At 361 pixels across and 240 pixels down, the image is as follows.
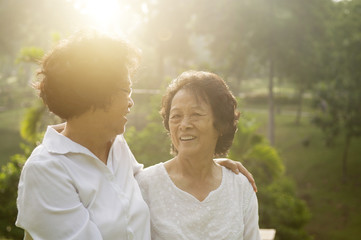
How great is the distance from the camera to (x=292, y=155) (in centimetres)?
2358

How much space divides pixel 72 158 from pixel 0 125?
27.7m

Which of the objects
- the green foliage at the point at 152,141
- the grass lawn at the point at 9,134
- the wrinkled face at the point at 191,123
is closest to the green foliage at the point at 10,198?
the green foliage at the point at 152,141

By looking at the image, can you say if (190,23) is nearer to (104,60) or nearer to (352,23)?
(352,23)

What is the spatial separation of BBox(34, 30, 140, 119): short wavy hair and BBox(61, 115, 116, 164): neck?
0.18 ft

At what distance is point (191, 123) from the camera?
8.77ft

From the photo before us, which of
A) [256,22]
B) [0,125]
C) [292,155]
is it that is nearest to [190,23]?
[256,22]

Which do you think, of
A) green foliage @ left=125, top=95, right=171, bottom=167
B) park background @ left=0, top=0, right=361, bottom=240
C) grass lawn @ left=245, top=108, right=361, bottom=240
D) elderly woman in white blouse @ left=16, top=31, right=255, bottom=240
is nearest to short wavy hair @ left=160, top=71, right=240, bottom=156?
elderly woman in white blouse @ left=16, top=31, right=255, bottom=240

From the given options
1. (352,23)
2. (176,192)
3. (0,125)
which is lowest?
(0,125)

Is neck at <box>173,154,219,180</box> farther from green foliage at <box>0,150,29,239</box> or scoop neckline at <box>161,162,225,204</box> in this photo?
green foliage at <box>0,150,29,239</box>

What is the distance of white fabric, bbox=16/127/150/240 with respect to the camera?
76.5 inches

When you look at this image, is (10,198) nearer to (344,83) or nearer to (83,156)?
(83,156)

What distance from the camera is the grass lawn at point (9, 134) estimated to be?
73.6 ft

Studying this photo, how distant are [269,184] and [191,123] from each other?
8.15 metres

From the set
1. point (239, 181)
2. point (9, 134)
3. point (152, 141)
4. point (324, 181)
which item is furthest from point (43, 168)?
point (9, 134)
